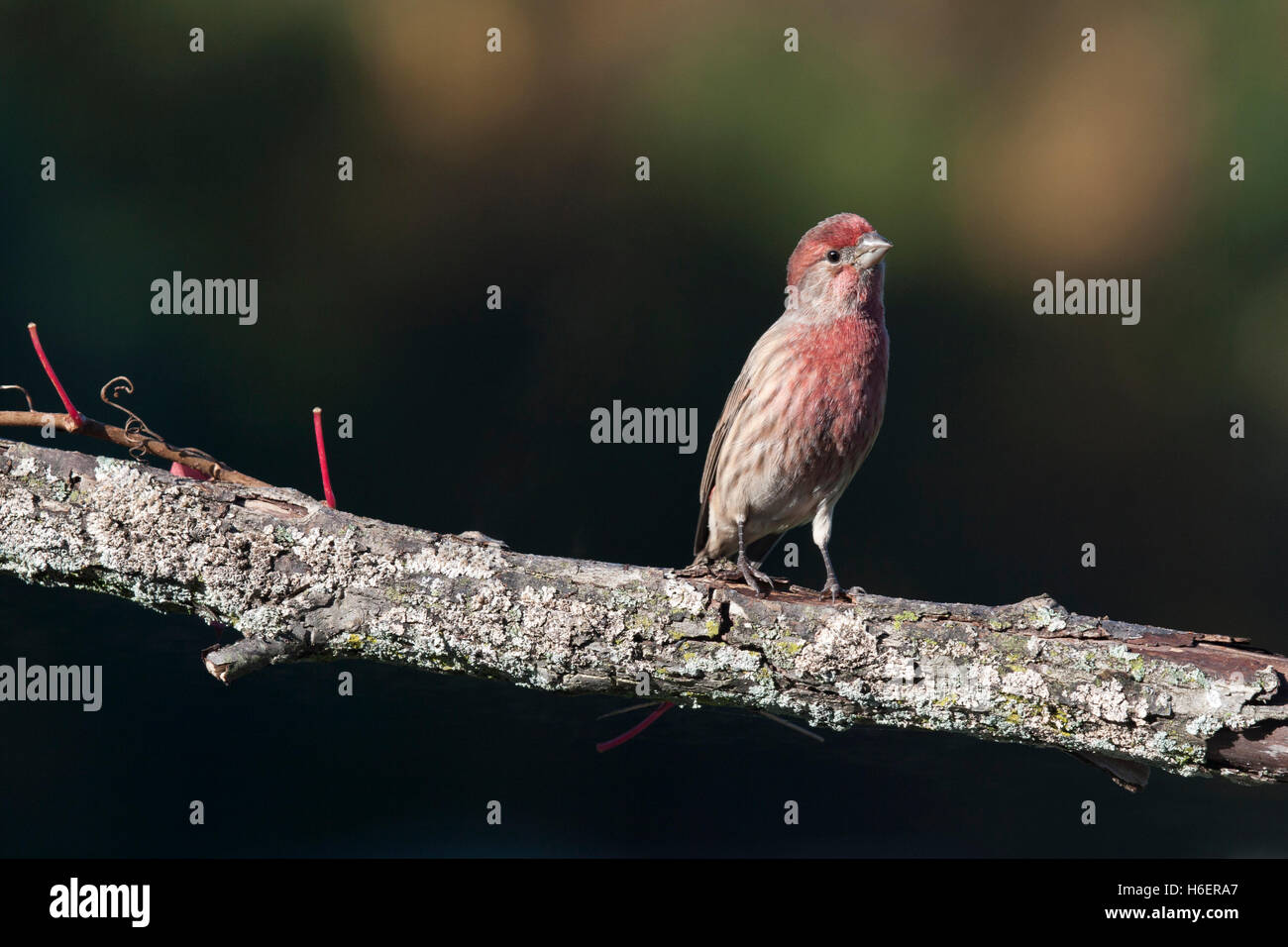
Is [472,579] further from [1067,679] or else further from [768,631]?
[1067,679]

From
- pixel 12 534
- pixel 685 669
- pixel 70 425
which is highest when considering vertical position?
pixel 70 425

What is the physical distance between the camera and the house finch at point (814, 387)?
1.44m

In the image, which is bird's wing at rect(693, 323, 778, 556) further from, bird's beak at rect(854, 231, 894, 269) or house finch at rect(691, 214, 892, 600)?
bird's beak at rect(854, 231, 894, 269)

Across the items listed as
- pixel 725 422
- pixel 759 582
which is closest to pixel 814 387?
Answer: pixel 725 422

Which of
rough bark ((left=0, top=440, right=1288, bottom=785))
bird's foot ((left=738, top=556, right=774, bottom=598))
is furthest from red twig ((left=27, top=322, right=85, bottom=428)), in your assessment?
bird's foot ((left=738, top=556, right=774, bottom=598))

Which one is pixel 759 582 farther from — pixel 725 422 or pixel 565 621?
pixel 725 422

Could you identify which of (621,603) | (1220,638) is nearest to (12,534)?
(621,603)

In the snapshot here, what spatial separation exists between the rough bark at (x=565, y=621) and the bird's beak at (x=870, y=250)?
0.57 metres

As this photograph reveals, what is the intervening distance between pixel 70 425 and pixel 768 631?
0.71 metres

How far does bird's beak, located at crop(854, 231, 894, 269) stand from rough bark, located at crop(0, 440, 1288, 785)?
569 millimetres

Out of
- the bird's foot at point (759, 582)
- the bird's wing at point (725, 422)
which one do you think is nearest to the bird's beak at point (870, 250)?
the bird's wing at point (725, 422)

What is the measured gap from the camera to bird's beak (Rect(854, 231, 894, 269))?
1.39 meters

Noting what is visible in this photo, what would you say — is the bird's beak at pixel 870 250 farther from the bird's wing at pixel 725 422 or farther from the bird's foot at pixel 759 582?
the bird's foot at pixel 759 582

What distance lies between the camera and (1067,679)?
0.96 m
